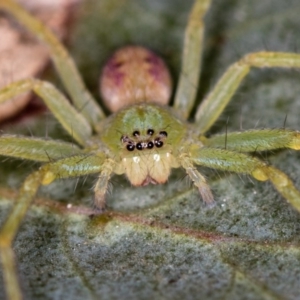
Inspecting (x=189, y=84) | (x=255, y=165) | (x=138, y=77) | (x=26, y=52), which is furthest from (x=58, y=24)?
(x=255, y=165)

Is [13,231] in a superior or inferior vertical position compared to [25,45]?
inferior

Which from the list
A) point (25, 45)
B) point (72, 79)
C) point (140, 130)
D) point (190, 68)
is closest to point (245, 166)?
point (140, 130)

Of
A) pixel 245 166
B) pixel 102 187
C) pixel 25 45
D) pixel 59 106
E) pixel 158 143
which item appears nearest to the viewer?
pixel 245 166

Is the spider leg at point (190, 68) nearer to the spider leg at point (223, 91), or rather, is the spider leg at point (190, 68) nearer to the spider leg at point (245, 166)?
the spider leg at point (223, 91)

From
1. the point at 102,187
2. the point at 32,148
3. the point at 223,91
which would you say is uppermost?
the point at 223,91

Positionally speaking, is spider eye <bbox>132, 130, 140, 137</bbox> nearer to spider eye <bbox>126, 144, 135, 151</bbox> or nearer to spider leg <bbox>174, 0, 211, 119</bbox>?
spider eye <bbox>126, 144, 135, 151</bbox>

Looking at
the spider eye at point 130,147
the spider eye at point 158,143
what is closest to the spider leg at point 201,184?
the spider eye at point 158,143

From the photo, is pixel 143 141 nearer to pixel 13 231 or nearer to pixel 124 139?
pixel 124 139

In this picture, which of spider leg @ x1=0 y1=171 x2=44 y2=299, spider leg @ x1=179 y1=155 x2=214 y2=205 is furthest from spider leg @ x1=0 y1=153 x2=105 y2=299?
spider leg @ x1=179 y1=155 x2=214 y2=205
